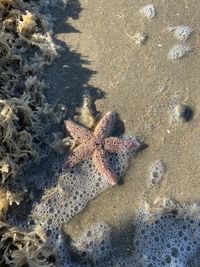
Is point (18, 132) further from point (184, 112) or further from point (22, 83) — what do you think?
point (184, 112)

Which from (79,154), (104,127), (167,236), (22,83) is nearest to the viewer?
(167,236)

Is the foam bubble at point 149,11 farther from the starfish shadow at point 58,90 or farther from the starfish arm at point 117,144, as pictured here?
the starfish arm at point 117,144

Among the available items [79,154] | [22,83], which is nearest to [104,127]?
[79,154]

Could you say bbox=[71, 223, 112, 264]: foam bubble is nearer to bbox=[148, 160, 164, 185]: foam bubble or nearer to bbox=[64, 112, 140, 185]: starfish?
bbox=[64, 112, 140, 185]: starfish

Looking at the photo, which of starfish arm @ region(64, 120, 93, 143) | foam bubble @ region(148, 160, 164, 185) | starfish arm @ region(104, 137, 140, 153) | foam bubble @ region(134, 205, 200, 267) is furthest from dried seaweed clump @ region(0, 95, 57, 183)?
foam bubble @ region(134, 205, 200, 267)

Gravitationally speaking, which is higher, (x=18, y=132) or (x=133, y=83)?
(x=133, y=83)

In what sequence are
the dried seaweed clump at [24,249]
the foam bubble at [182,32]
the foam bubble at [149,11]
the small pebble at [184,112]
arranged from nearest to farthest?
the dried seaweed clump at [24,249] → the small pebble at [184,112] → the foam bubble at [182,32] → the foam bubble at [149,11]

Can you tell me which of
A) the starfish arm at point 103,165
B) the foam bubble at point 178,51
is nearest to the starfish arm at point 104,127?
the starfish arm at point 103,165
